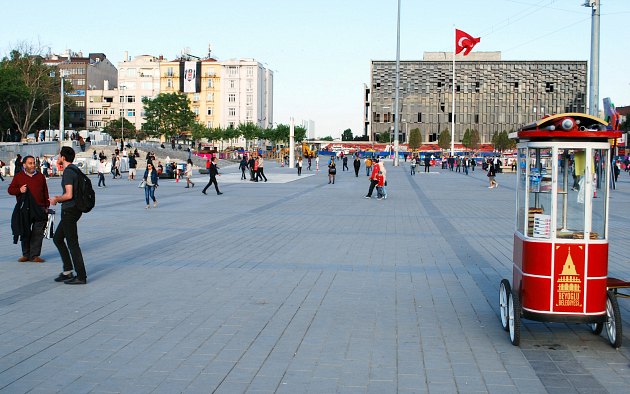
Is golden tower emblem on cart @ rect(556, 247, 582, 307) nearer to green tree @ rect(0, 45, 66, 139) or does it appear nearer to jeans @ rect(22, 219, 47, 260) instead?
jeans @ rect(22, 219, 47, 260)

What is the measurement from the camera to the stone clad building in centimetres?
14000

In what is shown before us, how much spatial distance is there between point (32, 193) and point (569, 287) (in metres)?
7.90

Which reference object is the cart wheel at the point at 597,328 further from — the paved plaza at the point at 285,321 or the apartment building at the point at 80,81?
the apartment building at the point at 80,81

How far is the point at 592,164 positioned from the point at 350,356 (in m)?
2.80

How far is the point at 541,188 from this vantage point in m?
6.80

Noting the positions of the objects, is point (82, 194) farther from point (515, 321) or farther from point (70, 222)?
point (515, 321)

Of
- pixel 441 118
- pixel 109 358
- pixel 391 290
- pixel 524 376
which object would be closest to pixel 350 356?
pixel 524 376

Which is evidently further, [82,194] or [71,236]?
[82,194]

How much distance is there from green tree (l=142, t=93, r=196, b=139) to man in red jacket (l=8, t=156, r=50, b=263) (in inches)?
3659

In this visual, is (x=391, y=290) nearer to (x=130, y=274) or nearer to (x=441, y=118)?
(x=130, y=274)

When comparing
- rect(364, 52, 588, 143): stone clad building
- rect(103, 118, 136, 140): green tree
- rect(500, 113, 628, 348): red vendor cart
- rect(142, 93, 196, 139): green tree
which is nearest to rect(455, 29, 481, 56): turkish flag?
rect(500, 113, 628, 348): red vendor cart

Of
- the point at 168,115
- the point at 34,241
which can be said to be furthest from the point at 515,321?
the point at 168,115

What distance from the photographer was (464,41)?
57062 mm

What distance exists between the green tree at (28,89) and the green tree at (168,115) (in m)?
14.0
